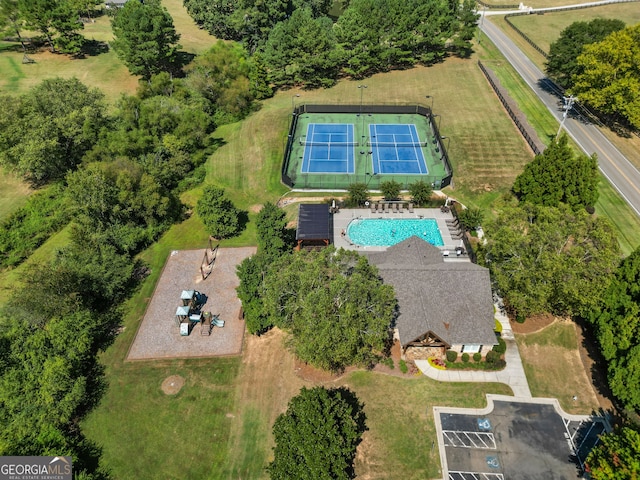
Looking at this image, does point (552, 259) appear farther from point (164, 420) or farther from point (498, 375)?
point (164, 420)

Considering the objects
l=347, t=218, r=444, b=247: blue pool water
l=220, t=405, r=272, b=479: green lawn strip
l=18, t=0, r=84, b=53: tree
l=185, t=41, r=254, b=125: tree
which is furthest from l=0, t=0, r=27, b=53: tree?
l=220, t=405, r=272, b=479: green lawn strip

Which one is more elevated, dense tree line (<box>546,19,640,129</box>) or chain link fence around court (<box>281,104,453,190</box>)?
dense tree line (<box>546,19,640,129</box>)

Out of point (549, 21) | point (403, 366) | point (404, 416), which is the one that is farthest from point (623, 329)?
point (549, 21)

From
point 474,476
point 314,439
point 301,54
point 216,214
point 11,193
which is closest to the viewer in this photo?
point 314,439

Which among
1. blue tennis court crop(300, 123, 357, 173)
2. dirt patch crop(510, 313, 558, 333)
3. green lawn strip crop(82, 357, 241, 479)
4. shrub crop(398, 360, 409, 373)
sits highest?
blue tennis court crop(300, 123, 357, 173)

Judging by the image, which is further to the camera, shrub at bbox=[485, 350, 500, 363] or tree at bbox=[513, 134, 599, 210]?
tree at bbox=[513, 134, 599, 210]

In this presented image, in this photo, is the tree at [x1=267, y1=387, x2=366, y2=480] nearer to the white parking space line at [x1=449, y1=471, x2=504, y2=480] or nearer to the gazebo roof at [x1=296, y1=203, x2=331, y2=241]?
the white parking space line at [x1=449, y1=471, x2=504, y2=480]
